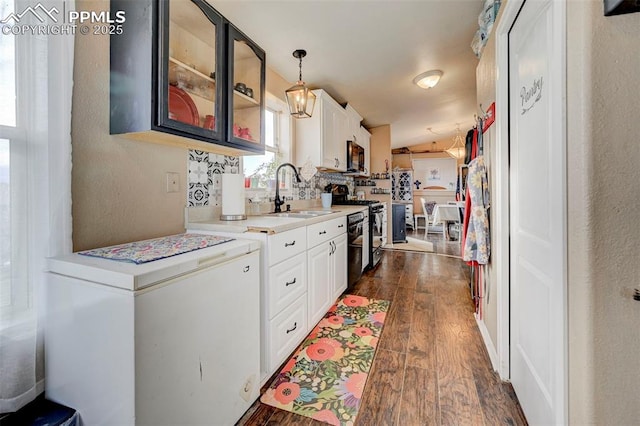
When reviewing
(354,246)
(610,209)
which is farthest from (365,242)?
(610,209)

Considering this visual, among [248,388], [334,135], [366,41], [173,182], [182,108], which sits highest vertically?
[366,41]

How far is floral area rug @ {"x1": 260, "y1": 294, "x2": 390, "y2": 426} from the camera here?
1382mm

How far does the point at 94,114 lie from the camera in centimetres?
121

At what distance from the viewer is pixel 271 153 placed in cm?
278

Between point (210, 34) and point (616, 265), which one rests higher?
point (210, 34)

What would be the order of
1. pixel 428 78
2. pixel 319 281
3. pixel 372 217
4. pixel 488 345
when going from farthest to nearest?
pixel 372 217 → pixel 428 78 → pixel 319 281 → pixel 488 345

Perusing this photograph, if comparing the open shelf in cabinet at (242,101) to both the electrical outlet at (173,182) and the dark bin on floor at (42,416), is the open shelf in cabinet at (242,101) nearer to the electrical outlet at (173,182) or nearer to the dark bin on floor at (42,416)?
the electrical outlet at (173,182)

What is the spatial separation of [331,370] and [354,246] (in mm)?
1538

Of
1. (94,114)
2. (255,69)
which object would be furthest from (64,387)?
(255,69)

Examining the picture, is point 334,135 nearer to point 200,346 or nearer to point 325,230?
point 325,230

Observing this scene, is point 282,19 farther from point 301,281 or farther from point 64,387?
point 64,387

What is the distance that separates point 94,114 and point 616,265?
2.01 metres

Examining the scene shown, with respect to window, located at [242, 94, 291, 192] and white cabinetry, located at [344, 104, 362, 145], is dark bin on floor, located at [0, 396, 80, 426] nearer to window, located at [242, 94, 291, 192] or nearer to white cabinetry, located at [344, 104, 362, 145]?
window, located at [242, 94, 291, 192]

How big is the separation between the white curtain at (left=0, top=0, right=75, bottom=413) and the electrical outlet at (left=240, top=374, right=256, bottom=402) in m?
0.78
